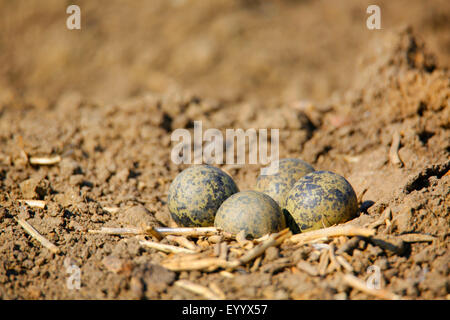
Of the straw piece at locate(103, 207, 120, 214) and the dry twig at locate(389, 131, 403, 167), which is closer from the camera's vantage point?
the straw piece at locate(103, 207, 120, 214)

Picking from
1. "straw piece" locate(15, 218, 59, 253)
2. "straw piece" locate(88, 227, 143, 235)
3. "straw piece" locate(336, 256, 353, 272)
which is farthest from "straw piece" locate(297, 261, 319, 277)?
"straw piece" locate(15, 218, 59, 253)

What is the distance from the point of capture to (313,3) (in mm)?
13094

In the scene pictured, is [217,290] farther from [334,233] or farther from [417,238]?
[417,238]

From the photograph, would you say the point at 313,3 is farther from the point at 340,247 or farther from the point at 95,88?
the point at 340,247

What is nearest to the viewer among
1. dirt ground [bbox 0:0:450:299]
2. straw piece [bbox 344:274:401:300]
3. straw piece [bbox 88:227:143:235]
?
straw piece [bbox 344:274:401:300]

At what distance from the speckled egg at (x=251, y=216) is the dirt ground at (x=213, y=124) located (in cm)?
27

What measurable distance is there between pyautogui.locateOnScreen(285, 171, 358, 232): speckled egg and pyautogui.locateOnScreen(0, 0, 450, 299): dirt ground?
285 millimetres

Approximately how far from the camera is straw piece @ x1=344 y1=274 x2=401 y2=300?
12.8 ft

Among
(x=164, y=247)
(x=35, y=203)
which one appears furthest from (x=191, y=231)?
(x=35, y=203)

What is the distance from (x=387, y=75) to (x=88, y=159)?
557cm

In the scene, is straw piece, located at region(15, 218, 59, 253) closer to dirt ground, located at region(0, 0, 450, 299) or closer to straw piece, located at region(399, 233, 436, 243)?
dirt ground, located at region(0, 0, 450, 299)

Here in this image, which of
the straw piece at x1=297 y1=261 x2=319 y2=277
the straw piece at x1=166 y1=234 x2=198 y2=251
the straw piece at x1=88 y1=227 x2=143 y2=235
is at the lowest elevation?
the straw piece at x1=297 y1=261 x2=319 y2=277

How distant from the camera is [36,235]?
4.93 meters

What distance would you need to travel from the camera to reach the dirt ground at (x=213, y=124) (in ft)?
14.3
